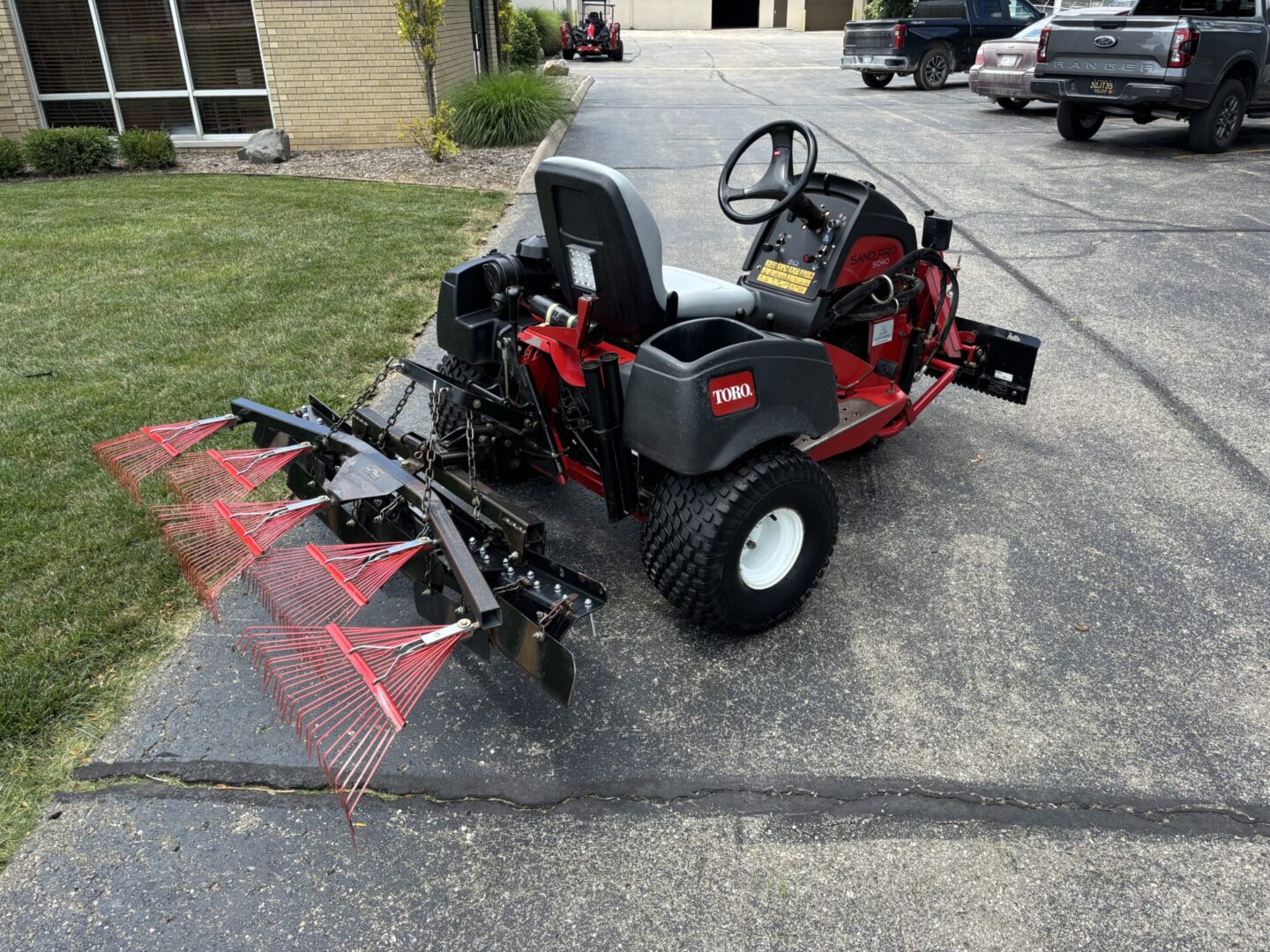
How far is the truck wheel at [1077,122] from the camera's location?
11.3 meters

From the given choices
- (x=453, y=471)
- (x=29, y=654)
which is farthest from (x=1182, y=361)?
(x=29, y=654)

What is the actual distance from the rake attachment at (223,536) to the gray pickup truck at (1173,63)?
10560 millimetres

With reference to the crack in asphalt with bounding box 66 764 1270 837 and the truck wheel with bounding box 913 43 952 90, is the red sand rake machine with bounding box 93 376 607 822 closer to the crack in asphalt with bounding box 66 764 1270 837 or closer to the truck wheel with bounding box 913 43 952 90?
the crack in asphalt with bounding box 66 764 1270 837

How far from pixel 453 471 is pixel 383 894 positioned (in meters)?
1.43

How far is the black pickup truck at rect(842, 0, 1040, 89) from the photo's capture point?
53.8 feet

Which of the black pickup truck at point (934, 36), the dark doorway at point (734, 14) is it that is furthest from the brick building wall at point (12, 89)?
the dark doorway at point (734, 14)

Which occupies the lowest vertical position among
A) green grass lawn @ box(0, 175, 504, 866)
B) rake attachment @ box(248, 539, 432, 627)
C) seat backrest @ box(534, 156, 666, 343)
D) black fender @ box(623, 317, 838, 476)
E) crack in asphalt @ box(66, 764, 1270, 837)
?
crack in asphalt @ box(66, 764, 1270, 837)

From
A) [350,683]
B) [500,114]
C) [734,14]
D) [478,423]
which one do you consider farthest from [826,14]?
[350,683]

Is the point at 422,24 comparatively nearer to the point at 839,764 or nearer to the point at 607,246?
the point at 607,246

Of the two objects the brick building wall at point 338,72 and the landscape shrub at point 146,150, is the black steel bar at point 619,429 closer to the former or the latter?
the brick building wall at point 338,72

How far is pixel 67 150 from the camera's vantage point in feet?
34.4

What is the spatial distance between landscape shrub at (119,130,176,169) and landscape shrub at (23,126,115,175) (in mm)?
211

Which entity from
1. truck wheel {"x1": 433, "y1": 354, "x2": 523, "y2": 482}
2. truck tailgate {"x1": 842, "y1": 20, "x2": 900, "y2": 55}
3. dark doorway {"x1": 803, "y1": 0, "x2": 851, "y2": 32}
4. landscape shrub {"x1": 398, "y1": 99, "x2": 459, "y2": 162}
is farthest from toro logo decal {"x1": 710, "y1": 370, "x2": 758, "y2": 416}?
dark doorway {"x1": 803, "y1": 0, "x2": 851, "y2": 32}

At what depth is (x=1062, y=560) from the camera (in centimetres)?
347
